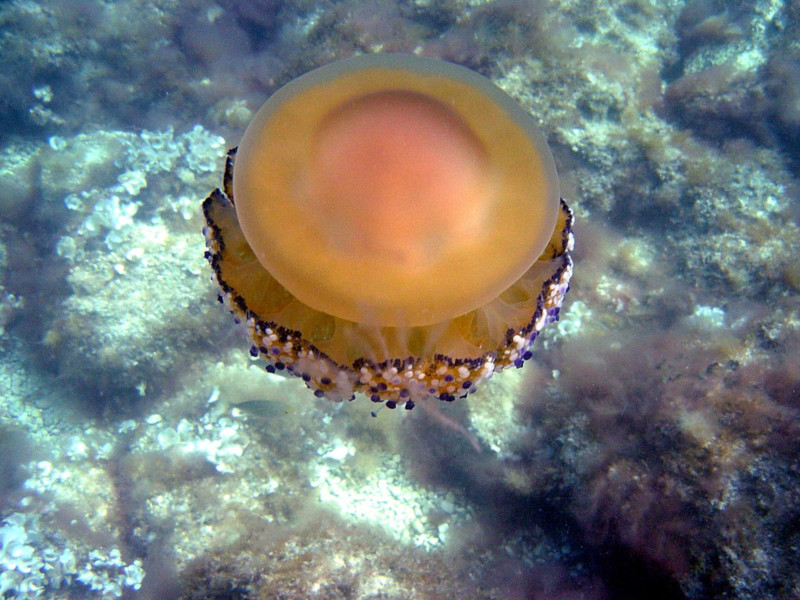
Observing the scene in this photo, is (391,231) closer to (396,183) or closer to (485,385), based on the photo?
(396,183)

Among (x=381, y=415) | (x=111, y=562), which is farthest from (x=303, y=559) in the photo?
(x=111, y=562)

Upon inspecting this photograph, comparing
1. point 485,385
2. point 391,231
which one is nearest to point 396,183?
point 391,231

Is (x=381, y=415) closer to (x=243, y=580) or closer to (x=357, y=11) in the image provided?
(x=243, y=580)

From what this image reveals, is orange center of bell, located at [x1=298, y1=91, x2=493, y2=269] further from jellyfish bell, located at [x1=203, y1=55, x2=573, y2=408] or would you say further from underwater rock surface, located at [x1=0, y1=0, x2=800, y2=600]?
underwater rock surface, located at [x1=0, y1=0, x2=800, y2=600]

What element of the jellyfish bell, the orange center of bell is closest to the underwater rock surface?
the jellyfish bell

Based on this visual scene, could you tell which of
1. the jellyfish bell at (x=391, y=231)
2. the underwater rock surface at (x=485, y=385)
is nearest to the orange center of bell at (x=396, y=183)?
the jellyfish bell at (x=391, y=231)

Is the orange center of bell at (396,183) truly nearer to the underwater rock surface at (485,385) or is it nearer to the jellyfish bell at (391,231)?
the jellyfish bell at (391,231)

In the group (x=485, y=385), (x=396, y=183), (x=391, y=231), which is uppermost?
(x=485, y=385)
